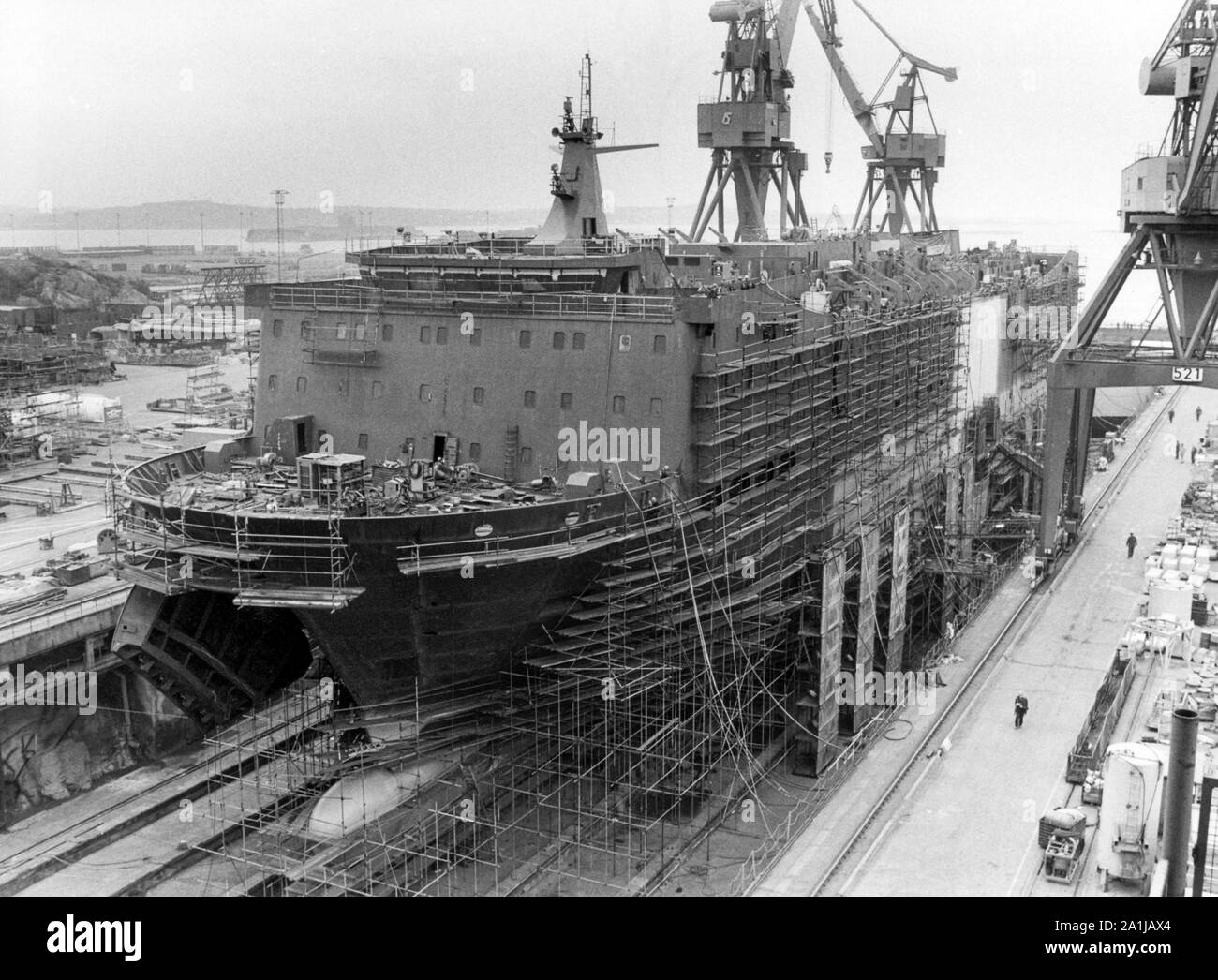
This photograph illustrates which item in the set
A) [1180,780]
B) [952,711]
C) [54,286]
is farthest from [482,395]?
[54,286]

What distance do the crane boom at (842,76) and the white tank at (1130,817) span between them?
40.9 meters

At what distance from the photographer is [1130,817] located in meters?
18.8

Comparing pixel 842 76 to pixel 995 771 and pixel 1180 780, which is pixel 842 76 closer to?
pixel 995 771

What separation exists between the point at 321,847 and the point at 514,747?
3539mm

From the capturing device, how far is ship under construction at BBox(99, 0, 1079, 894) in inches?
765

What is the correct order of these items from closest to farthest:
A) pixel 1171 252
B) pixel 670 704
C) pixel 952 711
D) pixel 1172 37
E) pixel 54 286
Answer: pixel 670 704 < pixel 952 711 < pixel 1172 37 < pixel 1171 252 < pixel 54 286

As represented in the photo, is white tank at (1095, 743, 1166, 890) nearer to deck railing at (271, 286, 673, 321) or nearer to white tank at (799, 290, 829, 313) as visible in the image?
deck railing at (271, 286, 673, 321)

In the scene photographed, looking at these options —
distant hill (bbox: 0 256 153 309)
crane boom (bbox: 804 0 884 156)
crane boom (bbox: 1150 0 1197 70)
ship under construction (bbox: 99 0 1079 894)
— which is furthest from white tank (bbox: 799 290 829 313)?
distant hill (bbox: 0 256 153 309)

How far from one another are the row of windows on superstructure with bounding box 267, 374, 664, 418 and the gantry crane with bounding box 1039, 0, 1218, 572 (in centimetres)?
1813

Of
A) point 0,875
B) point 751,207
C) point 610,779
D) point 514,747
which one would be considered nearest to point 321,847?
point 514,747

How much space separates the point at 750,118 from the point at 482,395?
1941 cm

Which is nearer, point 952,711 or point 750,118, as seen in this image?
point 952,711

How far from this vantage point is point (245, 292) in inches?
994

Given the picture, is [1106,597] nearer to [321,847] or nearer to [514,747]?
[514,747]
